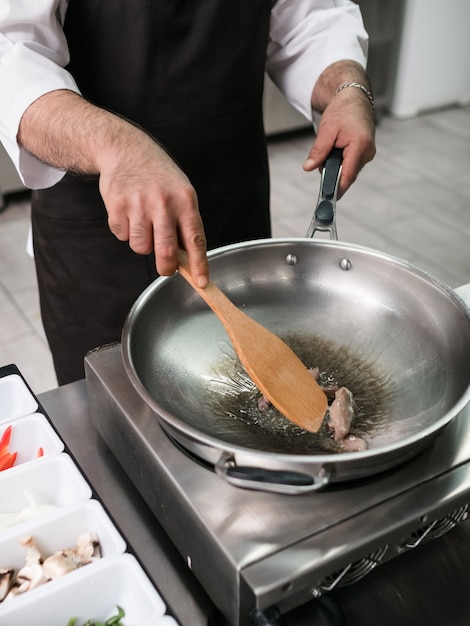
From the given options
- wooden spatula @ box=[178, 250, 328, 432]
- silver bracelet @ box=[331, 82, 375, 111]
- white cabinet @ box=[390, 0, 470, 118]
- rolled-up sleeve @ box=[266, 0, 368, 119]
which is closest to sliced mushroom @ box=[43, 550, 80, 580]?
wooden spatula @ box=[178, 250, 328, 432]

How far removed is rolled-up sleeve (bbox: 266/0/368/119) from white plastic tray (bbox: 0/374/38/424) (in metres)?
0.79

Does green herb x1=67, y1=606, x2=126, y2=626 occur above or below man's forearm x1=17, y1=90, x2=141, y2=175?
below

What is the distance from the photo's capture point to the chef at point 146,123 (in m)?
0.84

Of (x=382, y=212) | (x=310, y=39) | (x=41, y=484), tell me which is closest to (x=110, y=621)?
(x=41, y=484)

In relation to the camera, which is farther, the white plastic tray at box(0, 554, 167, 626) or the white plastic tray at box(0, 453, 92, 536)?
the white plastic tray at box(0, 453, 92, 536)

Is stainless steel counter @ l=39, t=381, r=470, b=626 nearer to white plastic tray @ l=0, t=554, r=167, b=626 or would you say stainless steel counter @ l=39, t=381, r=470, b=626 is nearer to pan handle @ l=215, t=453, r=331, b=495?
white plastic tray @ l=0, t=554, r=167, b=626

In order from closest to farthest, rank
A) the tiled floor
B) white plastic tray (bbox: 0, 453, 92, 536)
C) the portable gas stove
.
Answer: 1. the portable gas stove
2. white plastic tray (bbox: 0, 453, 92, 536)
3. the tiled floor

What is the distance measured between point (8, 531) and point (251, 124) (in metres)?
0.90

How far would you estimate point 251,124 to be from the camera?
137 cm

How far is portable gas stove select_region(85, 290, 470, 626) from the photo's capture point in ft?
2.11

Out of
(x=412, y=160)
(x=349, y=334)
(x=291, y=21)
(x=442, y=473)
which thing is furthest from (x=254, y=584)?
(x=412, y=160)

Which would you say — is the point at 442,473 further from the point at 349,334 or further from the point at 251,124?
the point at 251,124

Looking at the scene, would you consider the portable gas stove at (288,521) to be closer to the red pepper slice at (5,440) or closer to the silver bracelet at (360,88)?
the red pepper slice at (5,440)

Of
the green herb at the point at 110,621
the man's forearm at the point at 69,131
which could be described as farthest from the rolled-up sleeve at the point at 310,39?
the green herb at the point at 110,621
